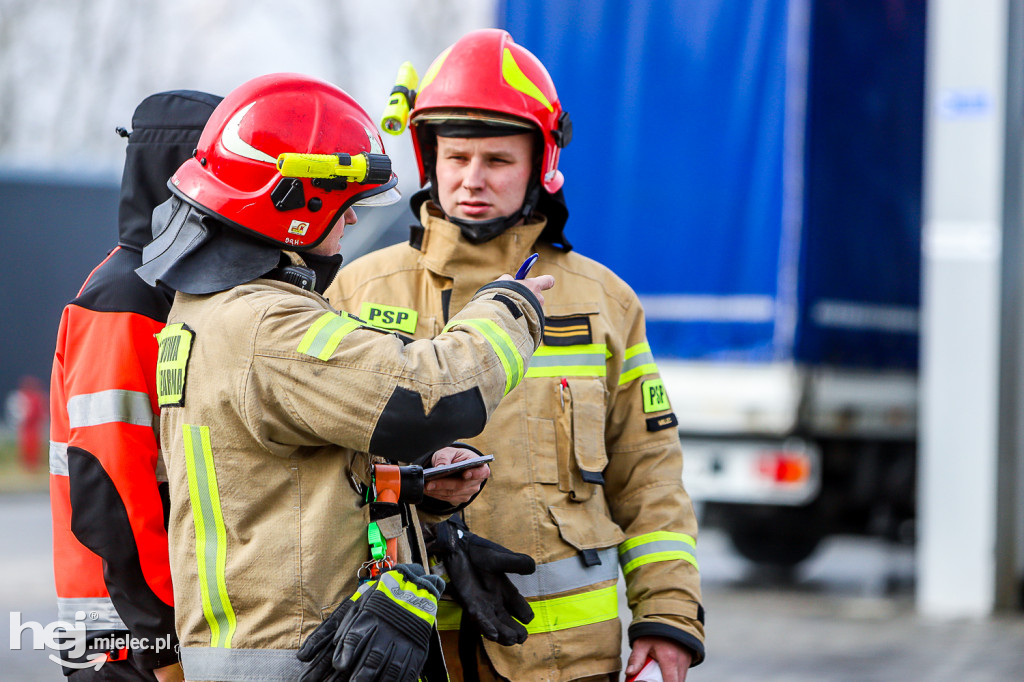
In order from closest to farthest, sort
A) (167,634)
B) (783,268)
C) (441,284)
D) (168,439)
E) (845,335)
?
(168,439), (167,634), (441,284), (783,268), (845,335)

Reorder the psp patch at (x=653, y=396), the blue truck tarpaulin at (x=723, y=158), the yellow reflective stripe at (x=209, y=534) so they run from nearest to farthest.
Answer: the yellow reflective stripe at (x=209, y=534)
the psp patch at (x=653, y=396)
the blue truck tarpaulin at (x=723, y=158)

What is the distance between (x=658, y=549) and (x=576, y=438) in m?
0.34

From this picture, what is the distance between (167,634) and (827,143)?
6103 mm

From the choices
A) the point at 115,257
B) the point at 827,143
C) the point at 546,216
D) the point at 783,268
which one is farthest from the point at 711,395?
the point at 115,257

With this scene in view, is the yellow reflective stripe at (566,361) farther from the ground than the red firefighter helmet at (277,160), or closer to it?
Answer: closer to it

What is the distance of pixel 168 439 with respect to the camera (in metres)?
2.27

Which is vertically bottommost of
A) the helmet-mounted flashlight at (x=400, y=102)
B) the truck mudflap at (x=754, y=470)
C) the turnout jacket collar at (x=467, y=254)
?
the truck mudflap at (x=754, y=470)

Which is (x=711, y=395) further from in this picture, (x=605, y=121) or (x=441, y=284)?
(x=441, y=284)

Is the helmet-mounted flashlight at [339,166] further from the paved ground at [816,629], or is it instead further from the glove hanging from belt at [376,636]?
the paved ground at [816,629]

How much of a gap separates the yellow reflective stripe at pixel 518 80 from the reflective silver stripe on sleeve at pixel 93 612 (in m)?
1.50

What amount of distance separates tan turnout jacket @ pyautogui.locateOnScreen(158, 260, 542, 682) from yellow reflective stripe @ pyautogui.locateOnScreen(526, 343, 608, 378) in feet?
1.88

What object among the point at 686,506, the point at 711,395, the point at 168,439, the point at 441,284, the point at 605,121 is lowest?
the point at 711,395

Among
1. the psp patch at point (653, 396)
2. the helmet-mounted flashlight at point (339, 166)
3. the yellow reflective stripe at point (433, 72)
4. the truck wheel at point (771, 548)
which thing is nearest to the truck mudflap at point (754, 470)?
the truck wheel at point (771, 548)

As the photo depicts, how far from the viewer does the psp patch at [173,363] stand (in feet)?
7.21
